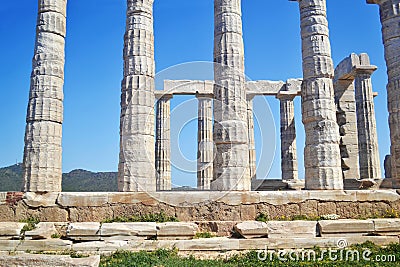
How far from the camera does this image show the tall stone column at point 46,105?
15.2 meters

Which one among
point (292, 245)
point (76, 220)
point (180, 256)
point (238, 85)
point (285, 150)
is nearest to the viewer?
point (180, 256)

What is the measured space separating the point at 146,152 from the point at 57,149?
3309 millimetres

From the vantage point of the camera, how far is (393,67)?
1755 cm

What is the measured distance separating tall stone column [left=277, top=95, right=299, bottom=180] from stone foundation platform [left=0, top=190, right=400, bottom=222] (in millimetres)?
12537

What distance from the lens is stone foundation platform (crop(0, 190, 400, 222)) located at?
13898 millimetres

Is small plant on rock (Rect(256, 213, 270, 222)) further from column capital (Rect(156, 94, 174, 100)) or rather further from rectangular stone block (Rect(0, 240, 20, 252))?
column capital (Rect(156, 94, 174, 100))

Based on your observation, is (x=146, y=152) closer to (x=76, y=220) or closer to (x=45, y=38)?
(x=76, y=220)

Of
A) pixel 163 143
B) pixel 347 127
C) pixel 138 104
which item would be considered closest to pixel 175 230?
pixel 138 104

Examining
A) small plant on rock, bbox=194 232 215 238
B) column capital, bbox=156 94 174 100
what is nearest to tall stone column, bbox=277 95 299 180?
column capital, bbox=156 94 174 100

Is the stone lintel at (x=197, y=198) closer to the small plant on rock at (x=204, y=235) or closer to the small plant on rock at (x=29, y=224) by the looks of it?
the small plant on rock at (x=29, y=224)

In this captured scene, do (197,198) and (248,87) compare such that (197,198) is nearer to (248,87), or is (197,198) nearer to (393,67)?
(393,67)

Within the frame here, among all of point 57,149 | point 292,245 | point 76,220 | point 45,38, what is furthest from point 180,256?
point 45,38

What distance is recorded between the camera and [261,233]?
12203mm

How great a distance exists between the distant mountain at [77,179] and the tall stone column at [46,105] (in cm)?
3678
